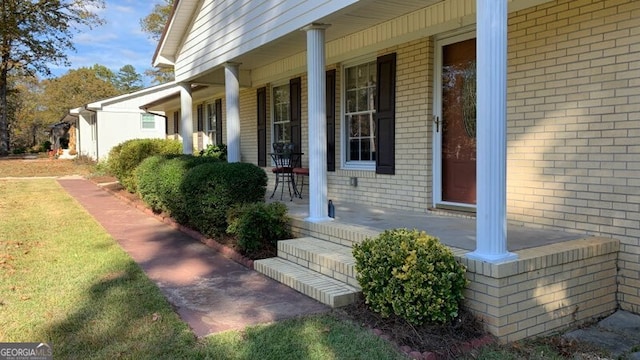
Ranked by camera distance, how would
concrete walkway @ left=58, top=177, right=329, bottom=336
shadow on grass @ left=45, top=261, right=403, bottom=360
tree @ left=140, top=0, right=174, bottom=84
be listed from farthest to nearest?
1. tree @ left=140, top=0, right=174, bottom=84
2. concrete walkway @ left=58, top=177, right=329, bottom=336
3. shadow on grass @ left=45, top=261, right=403, bottom=360

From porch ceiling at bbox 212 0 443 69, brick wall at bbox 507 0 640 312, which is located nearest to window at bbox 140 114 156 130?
porch ceiling at bbox 212 0 443 69

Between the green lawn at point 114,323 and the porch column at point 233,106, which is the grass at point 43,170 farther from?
the green lawn at point 114,323

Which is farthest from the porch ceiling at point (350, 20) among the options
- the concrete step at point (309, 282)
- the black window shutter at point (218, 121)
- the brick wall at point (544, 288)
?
the black window shutter at point (218, 121)

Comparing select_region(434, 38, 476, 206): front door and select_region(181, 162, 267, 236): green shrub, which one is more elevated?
select_region(434, 38, 476, 206): front door

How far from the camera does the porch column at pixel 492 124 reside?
3572mm

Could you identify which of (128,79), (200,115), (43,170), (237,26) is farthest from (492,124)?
(128,79)

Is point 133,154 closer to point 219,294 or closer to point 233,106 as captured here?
point 233,106

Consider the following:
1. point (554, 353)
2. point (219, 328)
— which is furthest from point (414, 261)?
point (219, 328)

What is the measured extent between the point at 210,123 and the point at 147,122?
12.5 meters

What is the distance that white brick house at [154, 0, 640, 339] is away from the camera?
412cm

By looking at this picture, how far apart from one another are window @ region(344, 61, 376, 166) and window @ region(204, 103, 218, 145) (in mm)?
7107

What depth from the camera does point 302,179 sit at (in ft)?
30.5

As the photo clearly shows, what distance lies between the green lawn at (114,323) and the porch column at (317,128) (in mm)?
2093

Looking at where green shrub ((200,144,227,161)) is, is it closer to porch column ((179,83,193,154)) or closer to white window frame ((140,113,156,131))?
porch column ((179,83,193,154))
